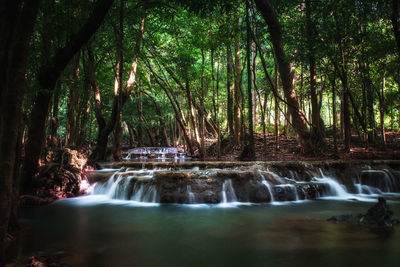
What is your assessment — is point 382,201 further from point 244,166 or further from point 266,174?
point 244,166

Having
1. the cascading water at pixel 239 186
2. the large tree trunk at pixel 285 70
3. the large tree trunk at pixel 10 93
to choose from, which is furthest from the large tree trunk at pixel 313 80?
the large tree trunk at pixel 10 93

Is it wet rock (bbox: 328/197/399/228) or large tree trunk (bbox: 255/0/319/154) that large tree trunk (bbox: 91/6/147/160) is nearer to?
large tree trunk (bbox: 255/0/319/154)

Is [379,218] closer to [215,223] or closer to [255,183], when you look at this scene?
[215,223]

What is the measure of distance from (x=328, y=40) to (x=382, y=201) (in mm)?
7532

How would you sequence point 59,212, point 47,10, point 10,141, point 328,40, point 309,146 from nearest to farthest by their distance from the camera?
point 10,141 < point 47,10 < point 59,212 < point 328,40 < point 309,146

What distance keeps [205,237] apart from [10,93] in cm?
381

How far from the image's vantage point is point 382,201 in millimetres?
5141

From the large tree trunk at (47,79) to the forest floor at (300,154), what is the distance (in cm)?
889

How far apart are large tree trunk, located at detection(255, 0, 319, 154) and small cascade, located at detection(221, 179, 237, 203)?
5365 millimetres

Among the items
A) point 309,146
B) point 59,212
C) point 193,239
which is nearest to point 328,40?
point 309,146

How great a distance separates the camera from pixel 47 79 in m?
6.27

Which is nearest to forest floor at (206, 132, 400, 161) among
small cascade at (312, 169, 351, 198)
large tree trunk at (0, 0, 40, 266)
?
small cascade at (312, 169, 351, 198)

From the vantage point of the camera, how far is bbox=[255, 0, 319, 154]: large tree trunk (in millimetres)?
11750

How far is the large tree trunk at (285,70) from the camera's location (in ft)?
38.5
